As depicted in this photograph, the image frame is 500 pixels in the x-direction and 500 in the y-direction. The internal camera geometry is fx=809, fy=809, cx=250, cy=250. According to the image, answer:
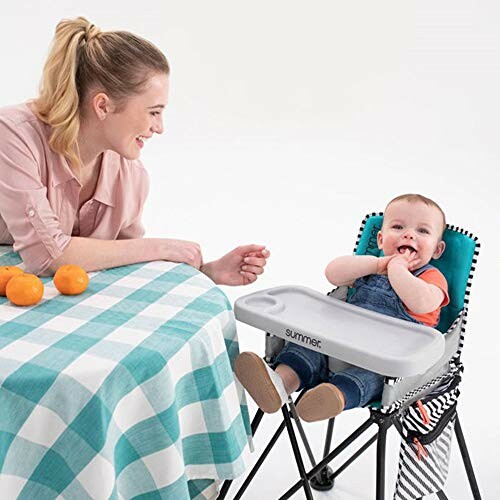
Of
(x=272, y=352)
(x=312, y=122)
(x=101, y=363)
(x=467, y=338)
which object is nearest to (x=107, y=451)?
(x=101, y=363)

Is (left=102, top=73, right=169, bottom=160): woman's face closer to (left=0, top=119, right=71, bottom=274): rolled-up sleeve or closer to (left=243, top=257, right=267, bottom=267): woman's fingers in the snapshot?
(left=0, top=119, right=71, bottom=274): rolled-up sleeve

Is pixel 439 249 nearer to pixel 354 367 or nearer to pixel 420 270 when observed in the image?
pixel 420 270

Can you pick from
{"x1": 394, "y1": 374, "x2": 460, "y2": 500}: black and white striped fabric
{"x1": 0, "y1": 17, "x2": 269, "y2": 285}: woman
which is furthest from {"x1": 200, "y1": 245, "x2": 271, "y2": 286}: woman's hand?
{"x1": 394, "y1": 374, "x2": 460, "y2": 500}: black and white striped fabric

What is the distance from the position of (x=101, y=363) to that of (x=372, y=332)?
78 centimetres

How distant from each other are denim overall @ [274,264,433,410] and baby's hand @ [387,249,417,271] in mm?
32

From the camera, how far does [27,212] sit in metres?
2.37

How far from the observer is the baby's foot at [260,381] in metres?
2.17

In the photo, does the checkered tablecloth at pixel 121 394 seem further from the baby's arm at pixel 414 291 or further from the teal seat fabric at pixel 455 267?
the teal seat fabric at pixel 455 267

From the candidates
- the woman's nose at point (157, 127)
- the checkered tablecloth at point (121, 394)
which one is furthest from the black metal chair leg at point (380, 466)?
the woman's nose at point (157, 127)

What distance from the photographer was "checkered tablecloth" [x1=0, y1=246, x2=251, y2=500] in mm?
1764

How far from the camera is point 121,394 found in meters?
1.83

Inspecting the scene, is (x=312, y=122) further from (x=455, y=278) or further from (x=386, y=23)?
(x=455, y=278)

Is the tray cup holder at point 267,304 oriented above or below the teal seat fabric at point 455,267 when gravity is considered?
below

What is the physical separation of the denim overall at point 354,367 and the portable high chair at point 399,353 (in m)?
0.04
